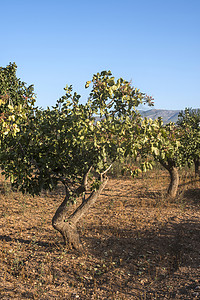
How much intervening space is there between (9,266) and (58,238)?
2.13 metres

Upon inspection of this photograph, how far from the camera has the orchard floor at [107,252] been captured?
606 cm

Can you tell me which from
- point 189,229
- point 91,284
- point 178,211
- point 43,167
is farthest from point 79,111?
point 178,211

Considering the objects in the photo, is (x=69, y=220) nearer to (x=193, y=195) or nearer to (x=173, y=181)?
(x=173, y=181)

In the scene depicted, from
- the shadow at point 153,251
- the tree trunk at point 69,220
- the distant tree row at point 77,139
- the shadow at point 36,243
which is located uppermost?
the distant tree row at point 77,139

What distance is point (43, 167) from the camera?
688 cm

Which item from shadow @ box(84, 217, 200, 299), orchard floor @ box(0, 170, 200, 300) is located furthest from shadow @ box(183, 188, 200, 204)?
shadow @ box(84, 217, 200, 299)

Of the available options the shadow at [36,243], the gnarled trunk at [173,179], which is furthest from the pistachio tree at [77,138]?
the gnarled trunk at [173,179]

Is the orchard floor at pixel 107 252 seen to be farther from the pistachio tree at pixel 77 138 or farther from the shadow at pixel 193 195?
the pistachio tree at pixel 77 138

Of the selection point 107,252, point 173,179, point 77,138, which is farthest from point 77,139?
point 173,179

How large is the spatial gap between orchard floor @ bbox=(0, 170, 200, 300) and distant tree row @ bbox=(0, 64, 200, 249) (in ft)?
3.37

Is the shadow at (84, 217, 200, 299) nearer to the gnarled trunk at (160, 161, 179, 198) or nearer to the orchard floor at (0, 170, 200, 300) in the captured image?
the orchard floor at (0, 170, 200, 300)

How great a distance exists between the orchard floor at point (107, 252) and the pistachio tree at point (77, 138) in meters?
1.78

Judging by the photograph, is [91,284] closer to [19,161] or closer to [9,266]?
[9,266]

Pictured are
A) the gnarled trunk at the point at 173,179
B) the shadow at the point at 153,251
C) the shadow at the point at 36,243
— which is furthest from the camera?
the gnarled trunk at the point at 173,179
